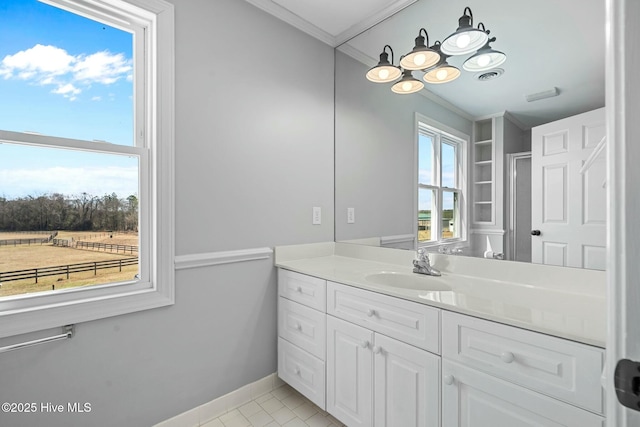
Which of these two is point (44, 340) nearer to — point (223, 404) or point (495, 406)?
point (223, 404)

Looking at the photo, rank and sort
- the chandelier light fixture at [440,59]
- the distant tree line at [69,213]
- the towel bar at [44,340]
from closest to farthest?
the towel bar at [44,340]
the distant tree line at [69,213]
the chandelier light fixture at [440,59]

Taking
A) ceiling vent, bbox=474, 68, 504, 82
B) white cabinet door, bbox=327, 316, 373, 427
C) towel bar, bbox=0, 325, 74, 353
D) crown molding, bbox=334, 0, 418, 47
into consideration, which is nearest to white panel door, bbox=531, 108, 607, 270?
ceiling vent, bbox=474, 68, 504, 82

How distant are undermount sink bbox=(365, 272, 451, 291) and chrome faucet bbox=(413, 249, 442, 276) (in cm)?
2

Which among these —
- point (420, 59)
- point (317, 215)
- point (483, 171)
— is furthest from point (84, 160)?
point (483, 171)

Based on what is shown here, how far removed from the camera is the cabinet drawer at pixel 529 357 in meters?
0.81

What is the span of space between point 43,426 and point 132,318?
1.57 ft

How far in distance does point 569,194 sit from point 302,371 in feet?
5.12

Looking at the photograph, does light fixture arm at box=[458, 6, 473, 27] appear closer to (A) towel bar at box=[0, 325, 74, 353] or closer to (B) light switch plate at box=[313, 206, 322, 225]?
(B) light switch plate at box=[313, 206, 322, 225]

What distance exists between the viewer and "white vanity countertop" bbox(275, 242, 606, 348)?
3.02 ft

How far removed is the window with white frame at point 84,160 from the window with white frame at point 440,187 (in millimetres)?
1419

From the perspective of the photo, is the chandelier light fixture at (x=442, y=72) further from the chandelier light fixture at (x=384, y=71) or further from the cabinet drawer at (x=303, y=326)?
the cabinet drawer at (x=303, y=326)

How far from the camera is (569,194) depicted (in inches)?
48.8

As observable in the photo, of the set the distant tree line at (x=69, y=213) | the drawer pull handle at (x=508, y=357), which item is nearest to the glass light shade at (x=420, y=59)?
the drawer pull handle at (x=508, y=357)

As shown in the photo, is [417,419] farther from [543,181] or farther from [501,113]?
[501,113]
